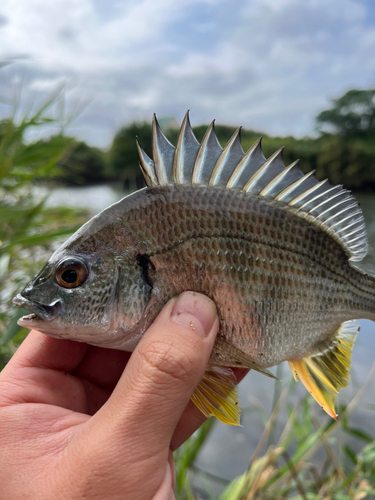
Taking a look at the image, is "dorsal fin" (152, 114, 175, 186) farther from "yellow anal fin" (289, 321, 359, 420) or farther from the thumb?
"yellow anal fin" (289, 321, 359, 420)

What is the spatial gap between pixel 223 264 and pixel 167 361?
17.3 inches

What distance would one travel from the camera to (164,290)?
4.21 ft

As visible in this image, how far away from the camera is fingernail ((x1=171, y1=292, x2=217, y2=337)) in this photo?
1.16 m

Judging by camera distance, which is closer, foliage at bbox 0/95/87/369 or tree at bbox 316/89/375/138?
foliage at bbox 0/95/87/369

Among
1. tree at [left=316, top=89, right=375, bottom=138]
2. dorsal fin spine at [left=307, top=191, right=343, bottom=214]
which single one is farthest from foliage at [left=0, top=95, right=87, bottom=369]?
tree at [left=316, top=89, right=375, bottom=138]

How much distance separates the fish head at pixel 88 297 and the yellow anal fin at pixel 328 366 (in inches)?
33.1

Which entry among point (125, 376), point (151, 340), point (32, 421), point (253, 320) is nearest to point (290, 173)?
point (253, 320)

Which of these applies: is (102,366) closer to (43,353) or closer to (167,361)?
(43,353)

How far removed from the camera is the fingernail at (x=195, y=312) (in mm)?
1161

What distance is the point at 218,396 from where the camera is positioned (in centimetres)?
134

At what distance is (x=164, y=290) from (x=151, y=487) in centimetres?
63

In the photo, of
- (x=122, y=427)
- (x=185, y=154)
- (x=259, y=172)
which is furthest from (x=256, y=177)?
(x=122, y=427)

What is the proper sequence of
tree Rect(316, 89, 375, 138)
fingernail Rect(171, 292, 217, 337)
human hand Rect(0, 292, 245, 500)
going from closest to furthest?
human hand Rect(0, 292, 245, 500)
fingernail Rect(171, 292, 217, 337)
tree Rect(316, 89, 375, 138)

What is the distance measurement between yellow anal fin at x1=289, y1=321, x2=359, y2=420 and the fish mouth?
3.54ft
